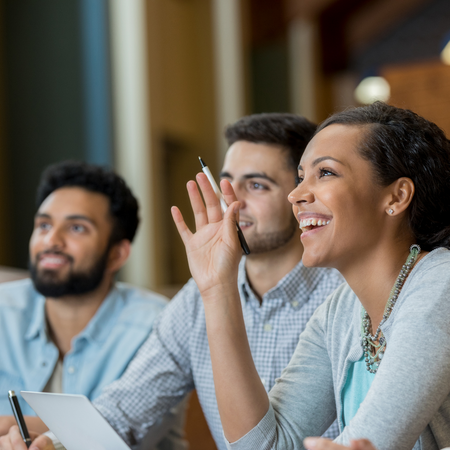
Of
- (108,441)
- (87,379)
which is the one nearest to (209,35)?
(87,379)

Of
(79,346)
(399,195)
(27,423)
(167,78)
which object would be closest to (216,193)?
(399,195)

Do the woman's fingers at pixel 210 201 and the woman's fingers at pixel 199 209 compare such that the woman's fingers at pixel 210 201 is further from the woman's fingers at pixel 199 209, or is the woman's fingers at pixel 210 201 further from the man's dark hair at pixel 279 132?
the man's dark hair at pixel 279 132

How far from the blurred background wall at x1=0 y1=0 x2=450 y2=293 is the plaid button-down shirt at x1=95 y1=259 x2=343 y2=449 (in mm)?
2255

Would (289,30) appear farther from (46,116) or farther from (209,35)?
(46,116)

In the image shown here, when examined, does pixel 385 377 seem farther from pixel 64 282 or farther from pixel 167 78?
pixel 167 78

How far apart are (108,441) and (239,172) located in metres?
0.94

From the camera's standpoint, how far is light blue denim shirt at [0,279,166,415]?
6.11 feet

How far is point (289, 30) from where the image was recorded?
6.83 meters

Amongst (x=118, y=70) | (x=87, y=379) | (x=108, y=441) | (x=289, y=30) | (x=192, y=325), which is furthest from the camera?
(x=289, y=30)

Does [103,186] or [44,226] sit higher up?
[103,186]

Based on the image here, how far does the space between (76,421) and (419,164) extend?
0.81 m

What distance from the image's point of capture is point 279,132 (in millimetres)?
1819

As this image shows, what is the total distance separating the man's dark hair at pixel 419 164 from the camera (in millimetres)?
1119

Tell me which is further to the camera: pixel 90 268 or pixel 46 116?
pixel 46 116
